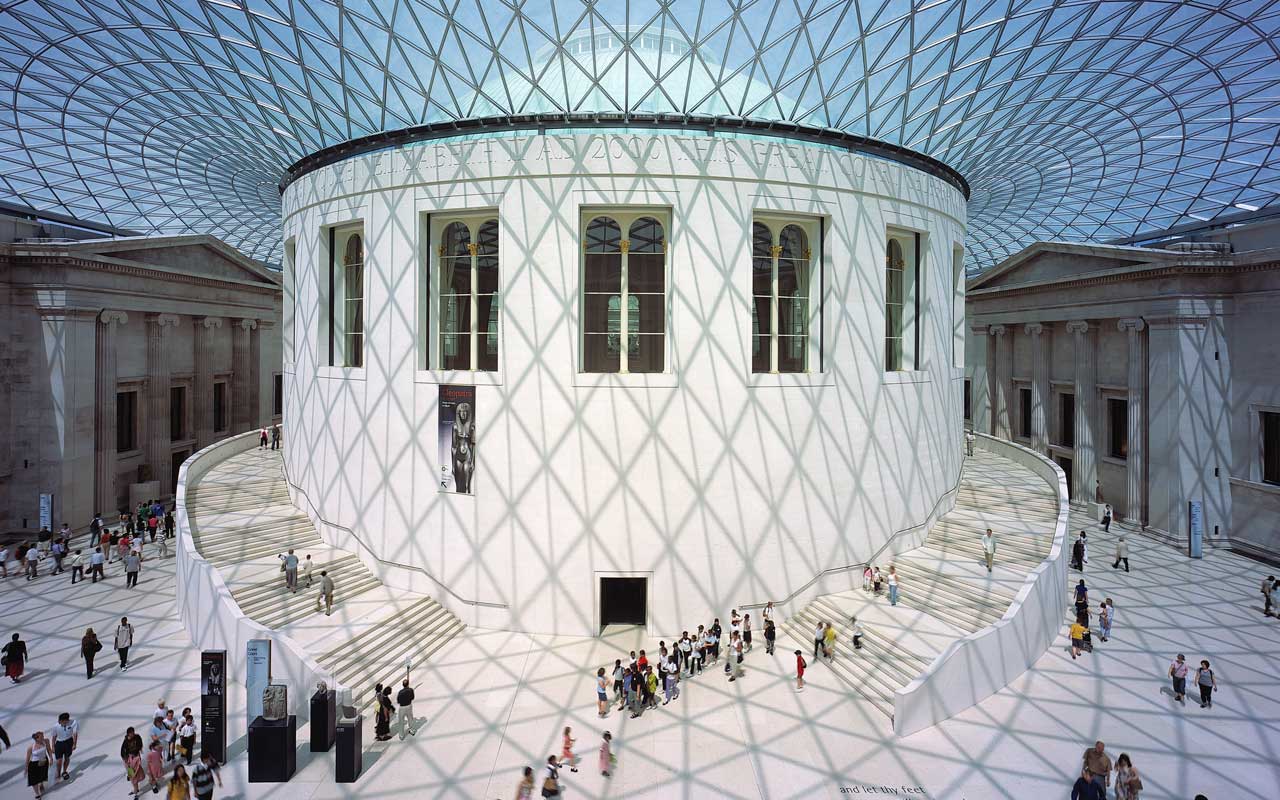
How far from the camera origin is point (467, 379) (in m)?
20.2

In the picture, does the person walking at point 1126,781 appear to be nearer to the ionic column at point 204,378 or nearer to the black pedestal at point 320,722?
the black pedestal at point 320,722

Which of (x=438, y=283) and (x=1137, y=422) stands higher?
(x=438, y=283)

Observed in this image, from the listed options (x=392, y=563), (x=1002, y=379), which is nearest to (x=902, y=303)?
(x=392, y=563)

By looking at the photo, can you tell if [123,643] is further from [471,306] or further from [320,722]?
[471,306]

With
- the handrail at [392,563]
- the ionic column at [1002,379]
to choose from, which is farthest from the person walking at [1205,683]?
the ionic column at [1002,379]

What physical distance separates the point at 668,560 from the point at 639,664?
4393 millimetres

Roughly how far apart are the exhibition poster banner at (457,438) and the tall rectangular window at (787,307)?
8804 mm

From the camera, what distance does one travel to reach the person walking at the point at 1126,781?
1148 cm

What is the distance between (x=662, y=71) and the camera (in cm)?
2061

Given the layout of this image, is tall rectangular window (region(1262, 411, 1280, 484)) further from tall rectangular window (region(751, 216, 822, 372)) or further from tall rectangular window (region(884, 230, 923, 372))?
tall rectangular window (region(751, 216, 822, 372))

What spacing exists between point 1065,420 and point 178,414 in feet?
174

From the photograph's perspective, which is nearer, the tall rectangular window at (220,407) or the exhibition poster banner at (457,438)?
the exhibition poster banner at (457,438)

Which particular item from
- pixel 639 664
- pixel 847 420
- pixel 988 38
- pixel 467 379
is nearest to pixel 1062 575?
pixel 847 420

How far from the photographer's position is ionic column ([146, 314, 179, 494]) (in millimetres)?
36469
